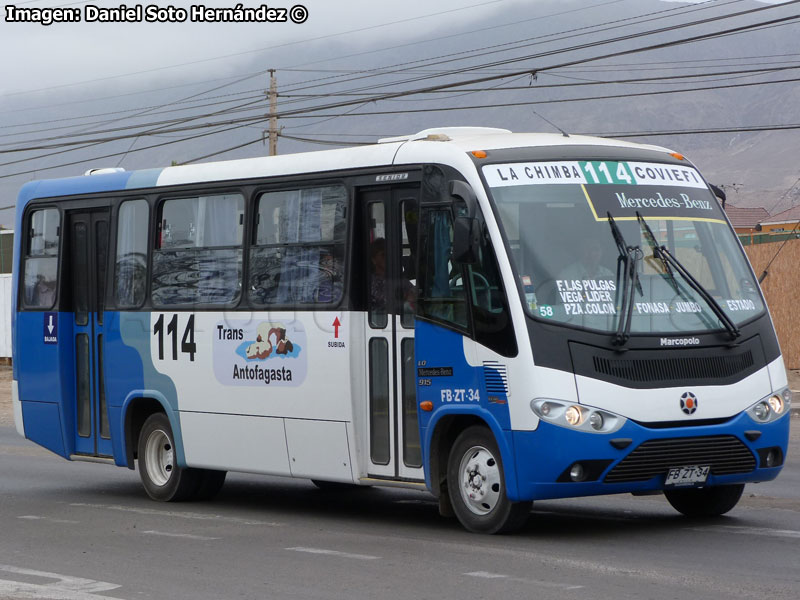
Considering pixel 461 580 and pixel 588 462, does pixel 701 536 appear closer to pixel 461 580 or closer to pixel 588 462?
pixel 588 462

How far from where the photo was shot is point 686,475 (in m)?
9.97

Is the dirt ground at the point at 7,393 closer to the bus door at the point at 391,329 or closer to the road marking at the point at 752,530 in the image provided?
the road marking at the point at 752,530

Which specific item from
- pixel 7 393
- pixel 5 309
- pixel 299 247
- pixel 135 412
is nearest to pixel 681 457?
pixel 299 247

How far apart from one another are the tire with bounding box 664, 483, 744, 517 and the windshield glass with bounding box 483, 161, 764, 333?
4.65 ft

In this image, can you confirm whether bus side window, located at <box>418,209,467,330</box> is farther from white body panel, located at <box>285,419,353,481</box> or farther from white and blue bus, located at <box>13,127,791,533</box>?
white body panel, located at <box>285,419,353,481</box>

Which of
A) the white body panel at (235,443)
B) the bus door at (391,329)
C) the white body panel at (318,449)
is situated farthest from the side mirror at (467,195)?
the white body panel at (235,443)

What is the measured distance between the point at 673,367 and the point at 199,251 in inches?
191

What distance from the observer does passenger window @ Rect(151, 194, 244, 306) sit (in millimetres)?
12594

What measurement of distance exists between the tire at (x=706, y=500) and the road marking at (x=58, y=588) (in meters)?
4.47

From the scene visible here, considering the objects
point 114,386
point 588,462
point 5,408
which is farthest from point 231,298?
point 5,408

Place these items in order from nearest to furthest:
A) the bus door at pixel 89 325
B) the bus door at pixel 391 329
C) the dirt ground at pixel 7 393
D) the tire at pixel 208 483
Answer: the bus door at pixel 391 329 → the tire at pixel 208 483 → the bus door at pixel 89 325 → the dirt ground at pixel 7 393

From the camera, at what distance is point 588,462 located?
9703 millimetres

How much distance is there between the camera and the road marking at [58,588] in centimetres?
827

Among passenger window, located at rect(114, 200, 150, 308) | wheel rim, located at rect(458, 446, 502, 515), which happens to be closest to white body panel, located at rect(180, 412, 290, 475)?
passenger window, located at rect(114, 200, 150, 308)
